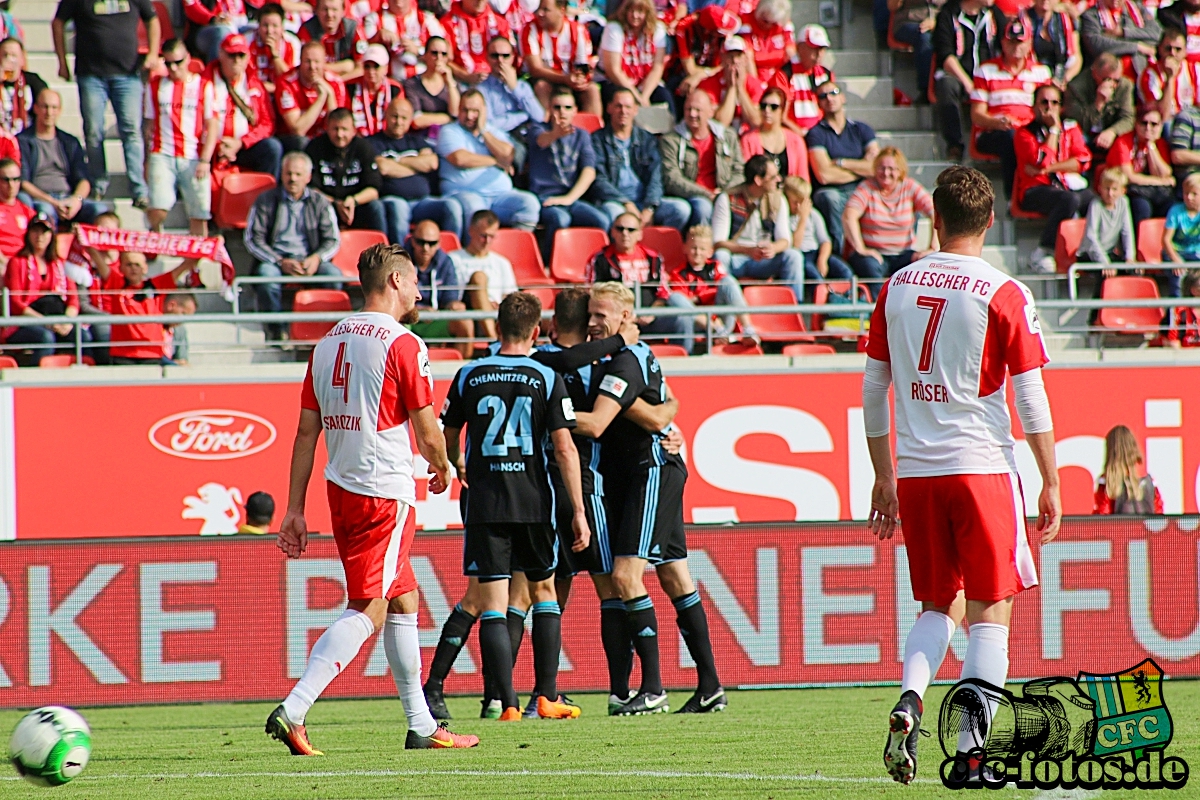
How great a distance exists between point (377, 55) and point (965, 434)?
38.2 feet

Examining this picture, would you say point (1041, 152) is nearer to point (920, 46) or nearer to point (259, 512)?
point (920, 46)

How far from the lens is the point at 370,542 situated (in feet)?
20.5

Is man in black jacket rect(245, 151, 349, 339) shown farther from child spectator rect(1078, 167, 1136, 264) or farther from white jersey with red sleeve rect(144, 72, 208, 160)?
child spectator rect(1078, 167, 1136, 264)

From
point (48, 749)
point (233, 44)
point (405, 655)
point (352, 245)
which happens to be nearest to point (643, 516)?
point (405, 655)

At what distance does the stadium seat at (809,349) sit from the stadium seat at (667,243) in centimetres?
154

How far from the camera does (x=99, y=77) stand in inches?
608

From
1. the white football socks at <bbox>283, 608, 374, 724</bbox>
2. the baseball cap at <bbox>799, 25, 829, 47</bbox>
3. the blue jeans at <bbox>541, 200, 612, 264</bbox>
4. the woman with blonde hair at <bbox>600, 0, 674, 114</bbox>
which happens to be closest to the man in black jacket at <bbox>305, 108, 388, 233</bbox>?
the blue jeans at <bbox>541, 200, 612, 264</bbox>

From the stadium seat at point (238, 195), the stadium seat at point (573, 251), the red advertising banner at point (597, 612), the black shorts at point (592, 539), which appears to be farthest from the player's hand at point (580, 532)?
the stadium seat at point (238, 195)

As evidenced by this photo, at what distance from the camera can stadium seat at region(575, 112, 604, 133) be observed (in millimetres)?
16219

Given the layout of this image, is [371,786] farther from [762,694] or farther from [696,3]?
[696,3]

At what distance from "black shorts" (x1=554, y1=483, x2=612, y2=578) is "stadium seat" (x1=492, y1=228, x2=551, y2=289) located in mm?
6716

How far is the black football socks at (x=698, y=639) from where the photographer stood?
27.8 ft

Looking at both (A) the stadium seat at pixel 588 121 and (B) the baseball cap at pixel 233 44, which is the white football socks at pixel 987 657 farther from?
(B) the baseball cap at pixel 233 44

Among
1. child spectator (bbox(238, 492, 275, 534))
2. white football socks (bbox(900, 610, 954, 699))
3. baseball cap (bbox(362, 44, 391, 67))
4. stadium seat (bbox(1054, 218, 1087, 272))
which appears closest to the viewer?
white football socks (bbox(900, 610, 954, 699))
